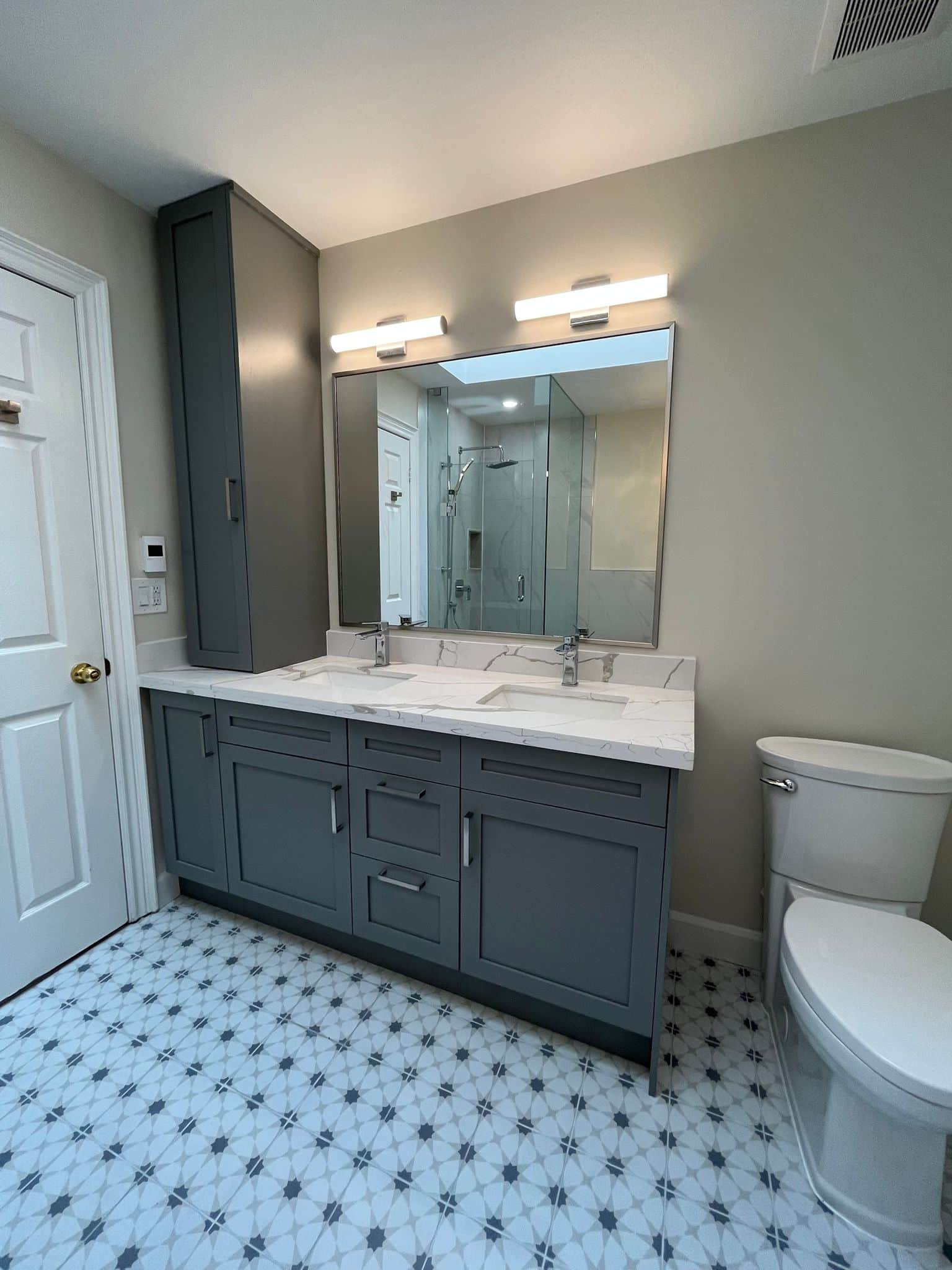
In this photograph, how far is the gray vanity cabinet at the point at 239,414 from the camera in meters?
1.69

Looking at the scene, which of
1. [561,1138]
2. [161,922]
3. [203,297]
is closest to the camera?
[561,1138]

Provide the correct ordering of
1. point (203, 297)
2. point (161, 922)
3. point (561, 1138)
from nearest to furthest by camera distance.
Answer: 1. point (561, 1138)
2. point (203, 297)
3. point (161, 922)

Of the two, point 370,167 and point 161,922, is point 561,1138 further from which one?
point 370,167

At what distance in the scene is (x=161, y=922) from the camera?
1842 millimetres

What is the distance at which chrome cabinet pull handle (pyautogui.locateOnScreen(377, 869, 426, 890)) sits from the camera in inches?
57.0

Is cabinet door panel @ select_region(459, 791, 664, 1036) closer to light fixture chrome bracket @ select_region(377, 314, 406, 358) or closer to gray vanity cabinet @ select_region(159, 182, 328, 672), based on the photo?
gray vanity cabinet @ select_region(159, 182, 328, 672)

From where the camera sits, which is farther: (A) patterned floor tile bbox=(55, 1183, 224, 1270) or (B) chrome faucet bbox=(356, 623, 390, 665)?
(B) chrome faucet bbox=(356, 623, 390, 665)

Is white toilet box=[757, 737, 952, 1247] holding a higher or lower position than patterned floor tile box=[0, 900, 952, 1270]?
higher

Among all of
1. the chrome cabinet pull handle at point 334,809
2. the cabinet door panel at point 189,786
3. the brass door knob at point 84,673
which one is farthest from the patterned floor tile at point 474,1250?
the brass door knob at point 84,673

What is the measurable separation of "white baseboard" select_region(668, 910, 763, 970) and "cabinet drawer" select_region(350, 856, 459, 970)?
0.72 meters

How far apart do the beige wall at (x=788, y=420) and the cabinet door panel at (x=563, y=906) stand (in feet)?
1.90

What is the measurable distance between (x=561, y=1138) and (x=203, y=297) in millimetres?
2535

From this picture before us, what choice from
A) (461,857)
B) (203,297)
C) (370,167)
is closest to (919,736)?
(461,857)

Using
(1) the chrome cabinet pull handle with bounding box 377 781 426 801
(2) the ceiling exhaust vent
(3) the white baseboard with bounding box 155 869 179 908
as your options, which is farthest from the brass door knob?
(2) the ceiling exhaust vent
